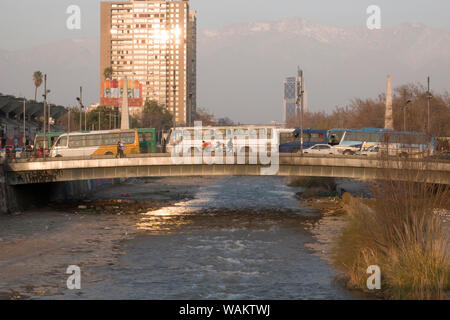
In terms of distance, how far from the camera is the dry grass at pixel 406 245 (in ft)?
74.8

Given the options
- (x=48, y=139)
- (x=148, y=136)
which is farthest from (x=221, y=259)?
(x=48, y=139)

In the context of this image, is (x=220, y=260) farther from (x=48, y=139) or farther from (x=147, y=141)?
(x=48, y=139)

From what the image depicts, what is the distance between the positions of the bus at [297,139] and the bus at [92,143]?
1896 cm

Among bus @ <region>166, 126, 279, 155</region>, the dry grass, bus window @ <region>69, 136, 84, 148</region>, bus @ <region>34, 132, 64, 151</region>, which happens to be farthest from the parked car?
the dry grass

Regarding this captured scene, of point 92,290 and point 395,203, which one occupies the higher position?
point 395,203

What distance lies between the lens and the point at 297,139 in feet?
257

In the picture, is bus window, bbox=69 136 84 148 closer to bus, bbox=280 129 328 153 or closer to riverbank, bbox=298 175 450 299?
bus, bbox=280 129 328 153

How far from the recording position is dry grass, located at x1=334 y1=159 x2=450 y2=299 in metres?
22.8

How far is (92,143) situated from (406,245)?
49.3 metres
